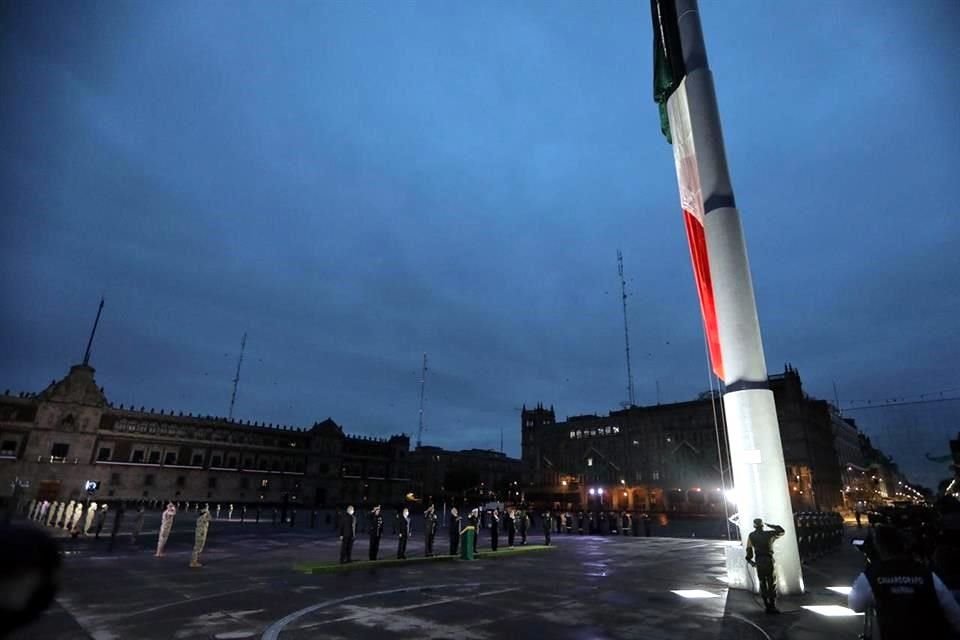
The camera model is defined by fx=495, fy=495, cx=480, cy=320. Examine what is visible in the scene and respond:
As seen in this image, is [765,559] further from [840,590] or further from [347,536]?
[347,536]

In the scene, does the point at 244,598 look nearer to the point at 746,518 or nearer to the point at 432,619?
the point at 432,619

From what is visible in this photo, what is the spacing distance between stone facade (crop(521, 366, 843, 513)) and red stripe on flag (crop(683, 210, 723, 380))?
6158 centimetres

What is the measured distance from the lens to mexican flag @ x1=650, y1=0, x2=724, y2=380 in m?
16.4

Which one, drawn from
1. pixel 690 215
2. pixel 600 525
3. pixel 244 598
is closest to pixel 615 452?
pixel 600 525

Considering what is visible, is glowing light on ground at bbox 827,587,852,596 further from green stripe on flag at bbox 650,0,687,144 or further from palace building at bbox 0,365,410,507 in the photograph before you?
palace building at bbox 0,365,410,507

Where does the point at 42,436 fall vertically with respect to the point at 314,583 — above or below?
above

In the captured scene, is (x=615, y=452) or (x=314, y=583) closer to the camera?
(x=314, y=583)

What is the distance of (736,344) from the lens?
1466cm

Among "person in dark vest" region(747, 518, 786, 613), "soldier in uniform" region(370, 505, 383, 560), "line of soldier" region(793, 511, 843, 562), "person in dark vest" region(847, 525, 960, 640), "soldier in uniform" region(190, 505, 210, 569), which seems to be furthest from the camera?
"line of soldier" region(793, 511, 843, 562)

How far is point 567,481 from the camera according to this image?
97.6m

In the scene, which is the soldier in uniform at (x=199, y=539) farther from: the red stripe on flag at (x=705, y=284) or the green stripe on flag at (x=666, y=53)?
the green stripe on flag at (x=666, y=53)

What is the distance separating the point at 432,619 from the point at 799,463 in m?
82.4

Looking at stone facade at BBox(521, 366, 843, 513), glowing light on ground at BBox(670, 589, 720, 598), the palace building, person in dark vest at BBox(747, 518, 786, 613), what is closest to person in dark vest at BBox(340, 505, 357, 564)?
glowing light on ground at BBox(670, 589, 720, 598)

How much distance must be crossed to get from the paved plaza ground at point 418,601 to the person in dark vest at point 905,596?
17.6 ft
